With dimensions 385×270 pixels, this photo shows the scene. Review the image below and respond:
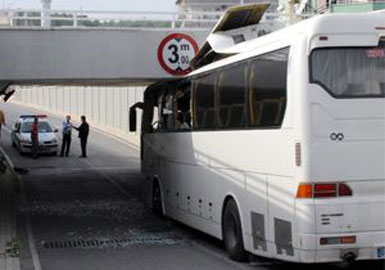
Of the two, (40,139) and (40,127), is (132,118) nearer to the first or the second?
(40,139)

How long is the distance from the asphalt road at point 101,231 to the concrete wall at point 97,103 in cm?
1383

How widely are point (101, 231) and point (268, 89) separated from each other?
21.5 feet

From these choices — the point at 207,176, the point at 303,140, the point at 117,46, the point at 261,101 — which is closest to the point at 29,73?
the point at 117,46

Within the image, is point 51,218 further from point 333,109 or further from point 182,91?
point 333,109

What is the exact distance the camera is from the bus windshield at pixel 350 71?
9.30 m

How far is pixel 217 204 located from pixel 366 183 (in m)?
3.78

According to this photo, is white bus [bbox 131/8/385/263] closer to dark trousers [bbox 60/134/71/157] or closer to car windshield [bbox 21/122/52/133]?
dark trousers [bbox 60/134/71/157]

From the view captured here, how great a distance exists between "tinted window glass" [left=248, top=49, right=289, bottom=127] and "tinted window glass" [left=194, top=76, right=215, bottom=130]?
189 centimetres

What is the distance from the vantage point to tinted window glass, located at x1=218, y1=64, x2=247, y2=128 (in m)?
11.2

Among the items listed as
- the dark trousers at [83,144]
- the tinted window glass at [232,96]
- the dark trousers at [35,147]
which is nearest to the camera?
the tinted window glass at [232,96]

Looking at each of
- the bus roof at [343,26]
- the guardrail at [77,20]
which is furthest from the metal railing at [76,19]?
the bus roof at [343,26]

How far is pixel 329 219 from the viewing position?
9.02 meters

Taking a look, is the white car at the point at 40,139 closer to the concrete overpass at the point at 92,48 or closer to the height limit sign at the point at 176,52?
the concrete overpass at the point at 92,48

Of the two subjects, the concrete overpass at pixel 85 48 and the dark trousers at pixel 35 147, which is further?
the dark trousers at pixel 35 147
